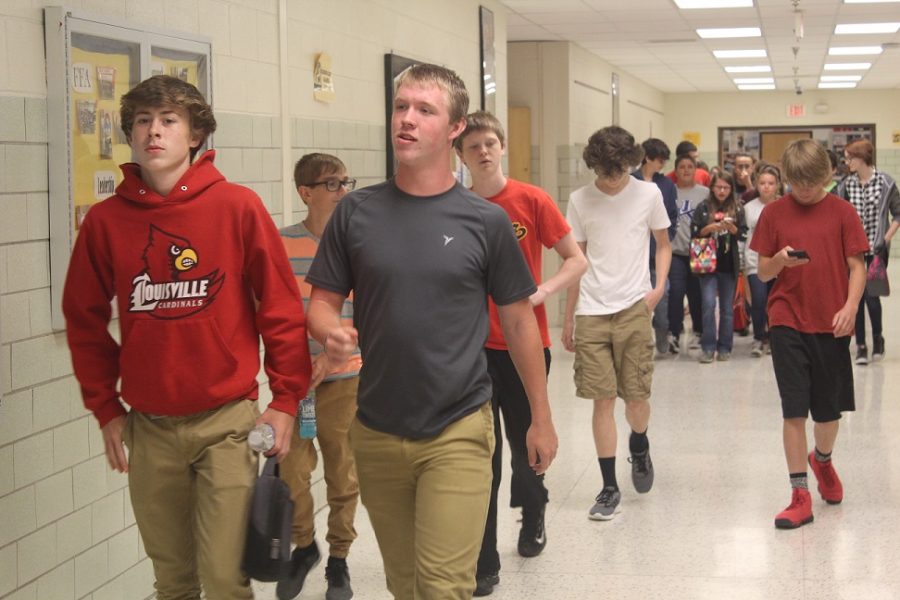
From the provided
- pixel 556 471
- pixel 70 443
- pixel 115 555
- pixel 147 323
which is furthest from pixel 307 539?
pixel 556 471

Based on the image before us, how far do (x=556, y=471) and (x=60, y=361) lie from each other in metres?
2.97

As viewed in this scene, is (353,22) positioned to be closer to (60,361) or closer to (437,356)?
(60,361)

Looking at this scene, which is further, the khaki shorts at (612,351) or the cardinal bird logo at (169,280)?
the khaki shorts at (612,351)

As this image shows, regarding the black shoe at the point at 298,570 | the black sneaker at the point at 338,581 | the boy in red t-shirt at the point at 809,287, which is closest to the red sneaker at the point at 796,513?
the boy in red t-shirt at the point at 809,287

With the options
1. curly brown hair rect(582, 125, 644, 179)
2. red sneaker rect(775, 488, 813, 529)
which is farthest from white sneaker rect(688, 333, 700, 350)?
curly brown hair rect(582, 125, 644, 179)

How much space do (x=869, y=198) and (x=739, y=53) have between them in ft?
18.8

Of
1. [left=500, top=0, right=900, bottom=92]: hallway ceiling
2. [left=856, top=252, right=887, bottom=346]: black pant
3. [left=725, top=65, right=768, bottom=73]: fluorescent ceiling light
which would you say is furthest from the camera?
[left=725, top=65, right=768, bottom=73]: fluorescent ceiling light

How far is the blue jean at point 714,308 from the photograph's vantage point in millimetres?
9320

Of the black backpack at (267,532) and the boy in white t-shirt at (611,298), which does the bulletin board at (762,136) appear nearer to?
the boy in white t-shirt at (611,298)

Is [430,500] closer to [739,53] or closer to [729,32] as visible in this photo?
[729,32]

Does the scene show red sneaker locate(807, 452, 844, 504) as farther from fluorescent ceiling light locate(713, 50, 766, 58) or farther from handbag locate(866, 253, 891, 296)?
fluorescent ceiling light locate(713, 50, 766, 58)

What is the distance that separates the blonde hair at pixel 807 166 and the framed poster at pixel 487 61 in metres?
4.04

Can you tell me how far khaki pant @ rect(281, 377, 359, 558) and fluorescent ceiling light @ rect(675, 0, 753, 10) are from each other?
6.86 metres

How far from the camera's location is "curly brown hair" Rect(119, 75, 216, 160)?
2750mm
